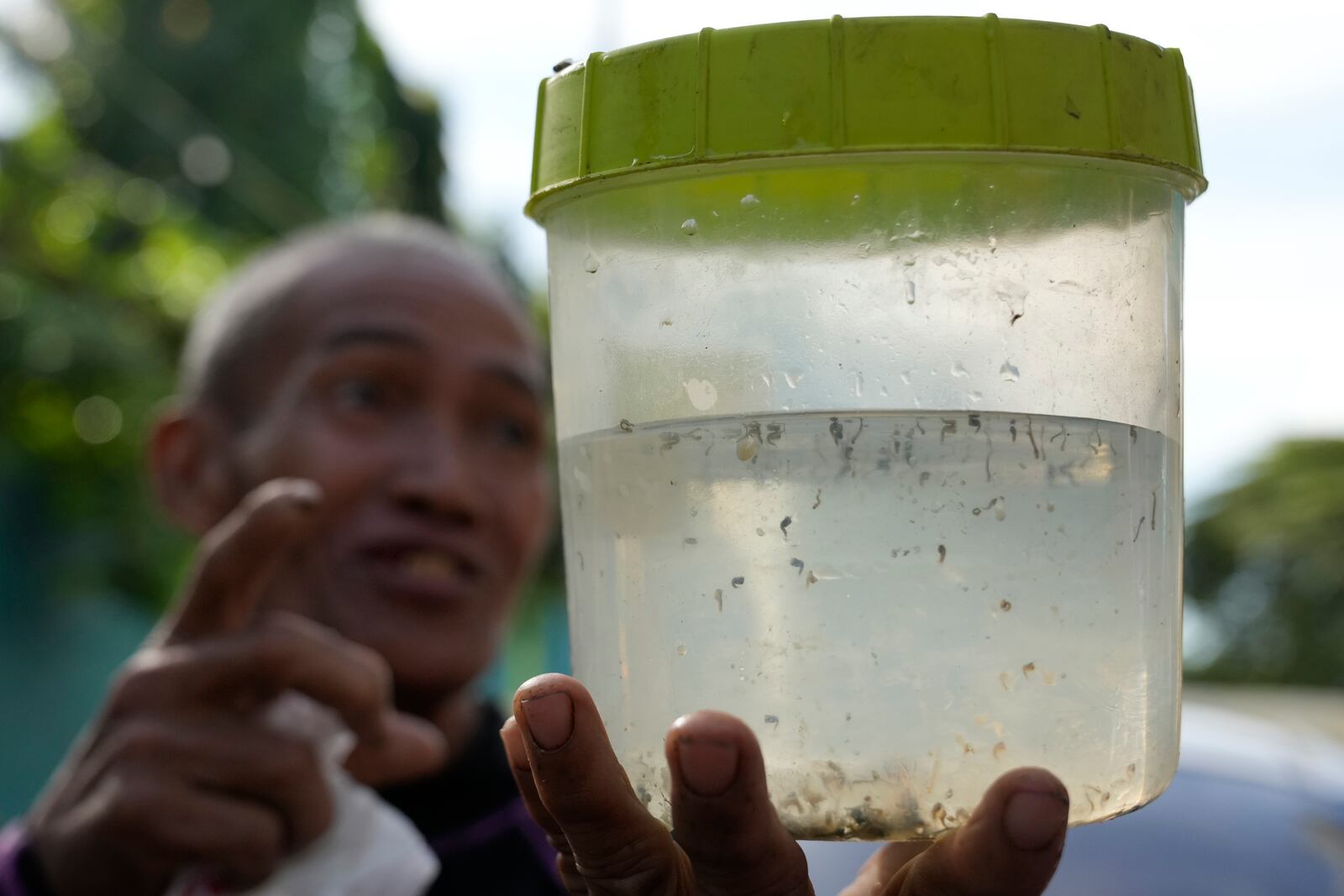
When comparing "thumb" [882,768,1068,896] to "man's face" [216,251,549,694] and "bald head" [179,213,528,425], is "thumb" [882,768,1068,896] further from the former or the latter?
"bald head" [179,213,528,425]

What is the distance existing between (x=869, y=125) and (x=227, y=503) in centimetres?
204

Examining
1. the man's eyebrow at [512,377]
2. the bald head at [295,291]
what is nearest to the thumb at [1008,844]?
the man's eyebrow at [512,377]

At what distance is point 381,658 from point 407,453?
0.39 metres

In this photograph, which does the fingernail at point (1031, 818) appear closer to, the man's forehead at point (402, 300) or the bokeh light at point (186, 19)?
the man's forehead at point (402, 300)

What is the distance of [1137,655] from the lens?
3.33ft

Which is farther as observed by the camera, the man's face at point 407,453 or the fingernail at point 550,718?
the man's face at point 407,453

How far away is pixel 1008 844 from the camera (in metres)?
0.93

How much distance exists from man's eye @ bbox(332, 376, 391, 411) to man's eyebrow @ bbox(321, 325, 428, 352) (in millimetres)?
72

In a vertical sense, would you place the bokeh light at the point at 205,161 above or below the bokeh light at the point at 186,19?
below

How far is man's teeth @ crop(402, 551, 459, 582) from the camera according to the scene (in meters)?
2.38

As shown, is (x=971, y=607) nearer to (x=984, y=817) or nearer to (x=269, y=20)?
(x=984, y=817)

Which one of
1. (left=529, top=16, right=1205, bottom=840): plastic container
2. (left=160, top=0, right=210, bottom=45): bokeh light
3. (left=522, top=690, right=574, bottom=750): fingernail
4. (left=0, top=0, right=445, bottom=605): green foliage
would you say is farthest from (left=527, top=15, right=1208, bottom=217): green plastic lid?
(left=160, top=0, right=210, bottom=45): bokeh light

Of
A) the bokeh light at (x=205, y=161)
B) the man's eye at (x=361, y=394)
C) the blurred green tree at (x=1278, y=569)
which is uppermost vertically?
the bokeh light at (x=205, y=161)

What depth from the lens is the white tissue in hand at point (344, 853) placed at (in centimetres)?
187
